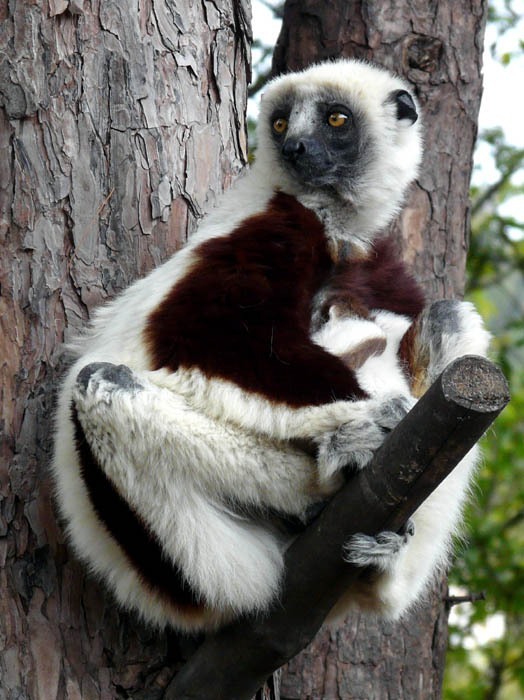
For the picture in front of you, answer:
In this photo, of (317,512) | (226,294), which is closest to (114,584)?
(317,512)

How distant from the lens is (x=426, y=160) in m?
5.27

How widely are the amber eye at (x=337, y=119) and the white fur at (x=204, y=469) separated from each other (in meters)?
0.97

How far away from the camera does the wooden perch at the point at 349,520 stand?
2635mm

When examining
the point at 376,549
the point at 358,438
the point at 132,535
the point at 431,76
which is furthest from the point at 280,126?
the point at 376,549

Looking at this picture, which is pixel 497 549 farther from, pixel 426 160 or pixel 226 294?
pixel 226 294

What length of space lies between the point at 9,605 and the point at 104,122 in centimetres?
197

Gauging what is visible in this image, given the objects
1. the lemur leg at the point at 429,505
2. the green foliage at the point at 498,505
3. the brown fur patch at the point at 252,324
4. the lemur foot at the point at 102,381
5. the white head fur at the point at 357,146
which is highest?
the white head fur at the point at 357,146

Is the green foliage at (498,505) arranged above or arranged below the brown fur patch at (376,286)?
below

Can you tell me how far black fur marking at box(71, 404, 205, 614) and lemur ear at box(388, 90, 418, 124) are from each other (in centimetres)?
222

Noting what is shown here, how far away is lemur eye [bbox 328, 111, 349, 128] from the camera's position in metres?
4.28

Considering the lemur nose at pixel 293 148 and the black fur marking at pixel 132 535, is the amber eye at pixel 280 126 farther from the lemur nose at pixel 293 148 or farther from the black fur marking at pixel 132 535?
the black fur marking at pixel 132 535

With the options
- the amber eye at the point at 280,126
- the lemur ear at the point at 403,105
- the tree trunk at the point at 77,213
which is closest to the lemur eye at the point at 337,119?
the amber eye at the point at 280,126

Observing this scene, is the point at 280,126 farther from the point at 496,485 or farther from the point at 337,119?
the point at 496,485

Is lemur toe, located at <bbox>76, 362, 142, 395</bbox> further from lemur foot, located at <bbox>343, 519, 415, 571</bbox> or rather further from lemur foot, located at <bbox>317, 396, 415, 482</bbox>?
lemur foot, located at <bbox>343, 519, 415, 571</bbox>
